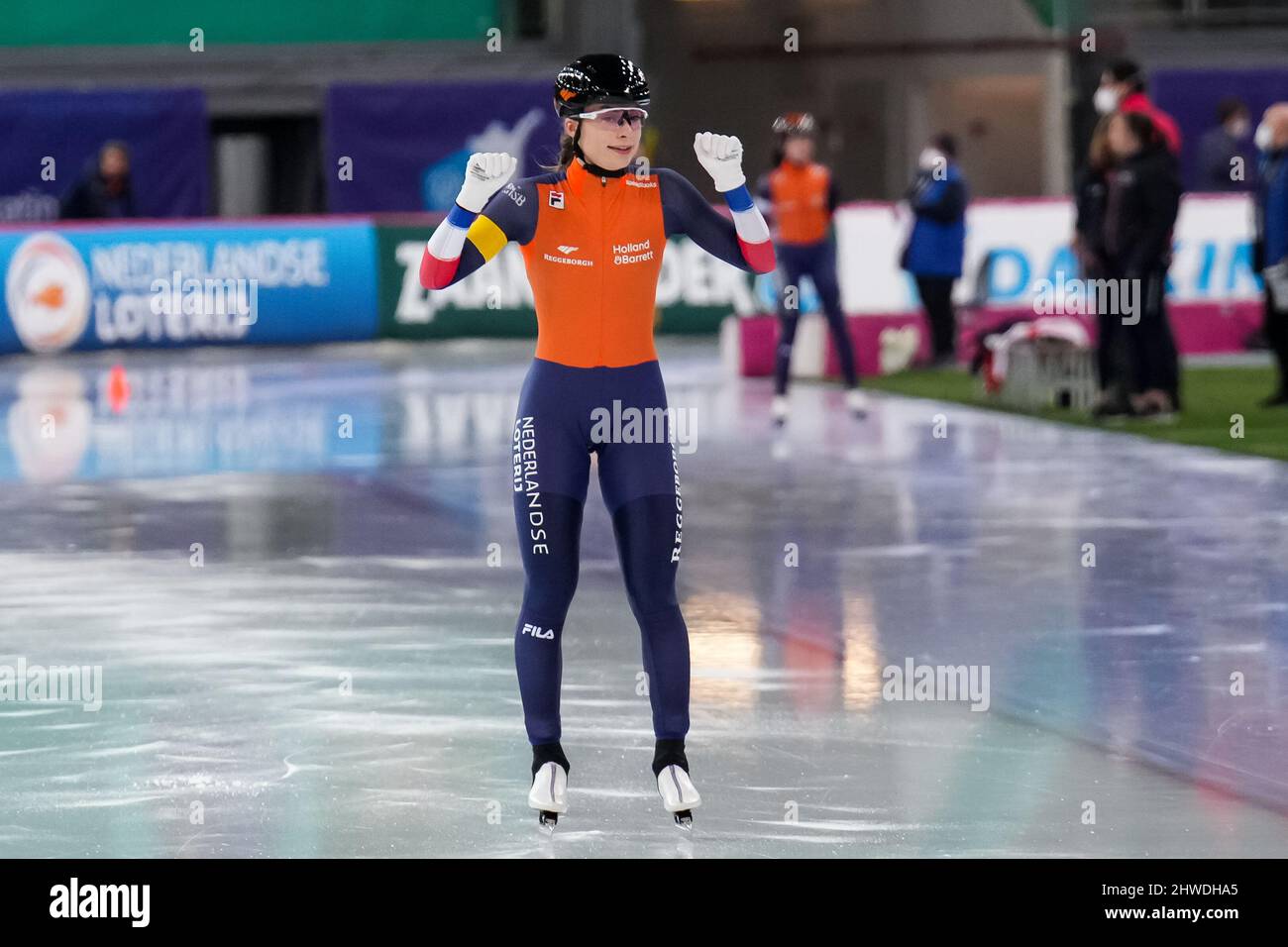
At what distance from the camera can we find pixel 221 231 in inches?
917

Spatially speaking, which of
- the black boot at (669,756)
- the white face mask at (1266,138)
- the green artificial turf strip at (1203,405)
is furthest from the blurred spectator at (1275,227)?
the black boot at (669,756)

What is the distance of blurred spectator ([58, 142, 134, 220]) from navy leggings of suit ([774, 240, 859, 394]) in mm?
9568

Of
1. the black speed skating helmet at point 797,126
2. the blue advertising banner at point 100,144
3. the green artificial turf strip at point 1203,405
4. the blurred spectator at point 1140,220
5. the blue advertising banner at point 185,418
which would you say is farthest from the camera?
the blue advertising banner at point 100,144

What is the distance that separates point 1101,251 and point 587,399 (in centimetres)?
991

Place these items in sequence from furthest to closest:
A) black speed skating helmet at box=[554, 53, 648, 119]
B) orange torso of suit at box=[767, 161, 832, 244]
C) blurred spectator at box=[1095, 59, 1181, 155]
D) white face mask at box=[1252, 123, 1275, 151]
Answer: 1. orange torso of suit at box=[767, 161, 832, 244]
2. white face mask at box=[1252, 123, 1275, 151]
3. blurred spectator at box=[1095, 59, 1181, 155]
4. black speed skating helmet at box=[554, 53, 648, 119]

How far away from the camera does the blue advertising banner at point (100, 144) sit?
26625 mm

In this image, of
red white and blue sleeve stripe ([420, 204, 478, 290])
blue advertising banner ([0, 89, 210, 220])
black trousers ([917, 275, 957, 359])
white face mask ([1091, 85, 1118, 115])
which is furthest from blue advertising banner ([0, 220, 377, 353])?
red white and blue sleeve stripe ([420, 204, 478, 290])

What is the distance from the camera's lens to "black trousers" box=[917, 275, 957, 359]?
20453 millimetres

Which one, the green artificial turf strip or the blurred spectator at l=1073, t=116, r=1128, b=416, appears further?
the blurred spectator at l=1073, t=116, r=1128, b=416

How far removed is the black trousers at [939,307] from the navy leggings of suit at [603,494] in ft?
47.1

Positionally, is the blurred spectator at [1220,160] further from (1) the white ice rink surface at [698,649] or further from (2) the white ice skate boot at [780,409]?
(1) the white ice rink surface at [698,649]

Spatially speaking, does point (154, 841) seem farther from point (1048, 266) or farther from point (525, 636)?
point (1048, 266)

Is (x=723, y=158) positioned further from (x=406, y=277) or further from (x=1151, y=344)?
(x=406, y=277)

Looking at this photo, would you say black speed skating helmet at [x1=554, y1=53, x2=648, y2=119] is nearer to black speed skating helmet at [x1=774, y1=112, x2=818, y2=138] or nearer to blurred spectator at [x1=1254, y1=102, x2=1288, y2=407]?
black speed skating helmet at [x1=774, y1=112, x2=818, y2=138]
